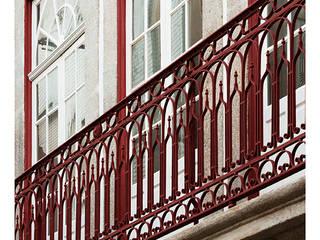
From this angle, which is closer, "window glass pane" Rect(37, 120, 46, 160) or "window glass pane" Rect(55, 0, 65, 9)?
"window glass pane" Rect(55, 0, 65, 9)

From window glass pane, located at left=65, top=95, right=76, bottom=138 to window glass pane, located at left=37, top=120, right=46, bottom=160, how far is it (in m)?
0.78

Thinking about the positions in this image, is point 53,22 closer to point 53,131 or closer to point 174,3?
point 53,131

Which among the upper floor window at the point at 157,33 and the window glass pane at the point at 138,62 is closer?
the upper floor window at the point at 157,33

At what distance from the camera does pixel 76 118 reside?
1372 centimetres

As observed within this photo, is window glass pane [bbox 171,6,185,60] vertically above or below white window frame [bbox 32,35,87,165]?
below

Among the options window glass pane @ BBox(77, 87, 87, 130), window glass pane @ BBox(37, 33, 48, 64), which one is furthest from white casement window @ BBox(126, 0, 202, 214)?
window glass pane @ BBox(37, 33, 48, 64)

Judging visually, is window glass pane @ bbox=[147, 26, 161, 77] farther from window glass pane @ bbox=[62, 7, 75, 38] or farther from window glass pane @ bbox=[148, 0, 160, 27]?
window glass pane @ bbox=[62, 7, 75, 38]

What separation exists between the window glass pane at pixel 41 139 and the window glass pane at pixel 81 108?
111 centimetres

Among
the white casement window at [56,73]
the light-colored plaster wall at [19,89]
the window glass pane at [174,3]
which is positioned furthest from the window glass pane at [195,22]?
the light-colored plaster wall at [19,89]

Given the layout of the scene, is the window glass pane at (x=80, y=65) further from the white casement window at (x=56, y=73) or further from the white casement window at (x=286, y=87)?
the white casement window at (x=286, y=87)

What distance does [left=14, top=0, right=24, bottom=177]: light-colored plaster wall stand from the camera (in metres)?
15.2

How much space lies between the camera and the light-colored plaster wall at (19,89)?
1517 cm

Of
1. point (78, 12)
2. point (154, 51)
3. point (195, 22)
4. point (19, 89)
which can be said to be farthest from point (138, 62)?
point (19, 89)
